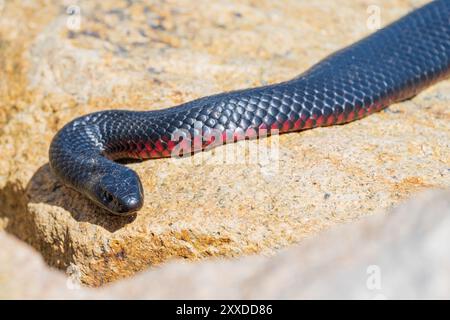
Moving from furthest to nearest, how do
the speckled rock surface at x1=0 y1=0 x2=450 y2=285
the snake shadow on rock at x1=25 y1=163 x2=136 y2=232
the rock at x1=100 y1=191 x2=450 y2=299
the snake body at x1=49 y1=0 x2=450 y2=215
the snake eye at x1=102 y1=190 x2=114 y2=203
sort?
the snake body at x1=49 y1=0 x2=450 y2=215
the snake shadow on rock at x1=25 y1=163 x2=136 y2=232
the snake eye at x1=102 y1=190 x2=114 y2=203
the speckled rock surface at x1=0 y1=0 x2=450 y2=285
the rock at x1=100 y1=191 x2=450 y2=299

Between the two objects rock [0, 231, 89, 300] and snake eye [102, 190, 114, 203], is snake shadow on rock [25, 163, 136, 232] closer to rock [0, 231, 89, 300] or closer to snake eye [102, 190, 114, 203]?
snake eye [102, 190, 114, 203]

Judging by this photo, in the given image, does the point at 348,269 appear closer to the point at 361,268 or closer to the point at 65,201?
the point at 361,268

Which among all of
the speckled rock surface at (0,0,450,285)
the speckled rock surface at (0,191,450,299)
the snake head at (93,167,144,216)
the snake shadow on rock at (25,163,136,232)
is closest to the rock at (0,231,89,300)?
the speckled rock surface at (0,0,450,285)

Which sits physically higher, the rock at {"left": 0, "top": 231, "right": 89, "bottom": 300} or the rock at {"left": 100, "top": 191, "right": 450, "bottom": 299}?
the rock at {"left": 100, "top": 191, "right": 450, "bottom": 299}

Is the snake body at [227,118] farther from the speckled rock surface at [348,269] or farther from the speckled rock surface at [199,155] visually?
the speckled rock surface at [348,269]

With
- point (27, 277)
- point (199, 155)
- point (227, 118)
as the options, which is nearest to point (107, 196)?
point (199, 155)

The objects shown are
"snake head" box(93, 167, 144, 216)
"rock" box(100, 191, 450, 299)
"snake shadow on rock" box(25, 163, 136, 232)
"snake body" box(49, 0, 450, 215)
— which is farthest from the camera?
"snake body" box(49, 0, 450, 215)

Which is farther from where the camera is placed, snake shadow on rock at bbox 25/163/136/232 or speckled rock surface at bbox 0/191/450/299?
snake shadow on rock at bbox 25/163/136/232

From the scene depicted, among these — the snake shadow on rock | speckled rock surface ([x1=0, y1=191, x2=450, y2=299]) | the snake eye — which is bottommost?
the snake shadow on rock
